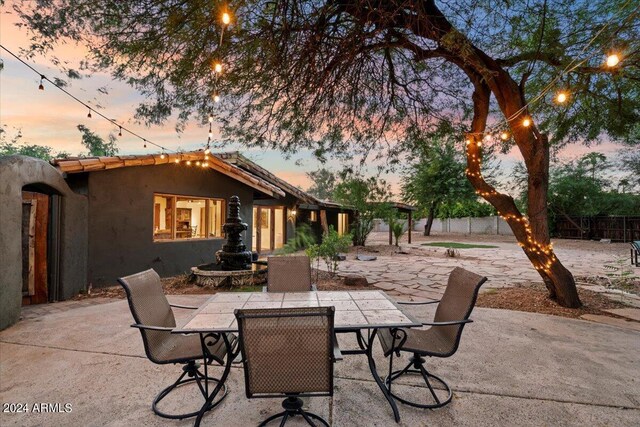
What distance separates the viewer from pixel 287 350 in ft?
5.61

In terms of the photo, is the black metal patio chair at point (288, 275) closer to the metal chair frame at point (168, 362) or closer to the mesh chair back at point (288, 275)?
the mesh chair back at point (288, 275)

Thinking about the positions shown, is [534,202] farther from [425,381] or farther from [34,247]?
[34,247]

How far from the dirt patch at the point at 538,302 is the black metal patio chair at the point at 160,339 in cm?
433

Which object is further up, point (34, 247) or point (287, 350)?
point (34, 247)

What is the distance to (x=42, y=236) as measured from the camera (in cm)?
531

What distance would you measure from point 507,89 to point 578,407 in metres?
4.07

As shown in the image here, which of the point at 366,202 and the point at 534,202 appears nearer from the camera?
the point at 534,202

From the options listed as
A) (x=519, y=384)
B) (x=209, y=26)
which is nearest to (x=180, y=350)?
(x=519, y=384)

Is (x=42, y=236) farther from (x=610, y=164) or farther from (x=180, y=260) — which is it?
(x=610, y=164)

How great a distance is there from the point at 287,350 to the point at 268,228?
11.5m

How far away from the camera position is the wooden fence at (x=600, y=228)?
16.5m

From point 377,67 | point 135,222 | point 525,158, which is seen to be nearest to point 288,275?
point 377,67

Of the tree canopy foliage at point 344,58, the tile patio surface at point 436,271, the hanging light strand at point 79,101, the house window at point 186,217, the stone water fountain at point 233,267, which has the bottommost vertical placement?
Answer: the tile patio surface at point 436,271

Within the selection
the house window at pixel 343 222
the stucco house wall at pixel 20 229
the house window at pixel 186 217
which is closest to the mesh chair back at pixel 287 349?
the stucco house wall at pixel 20 229
